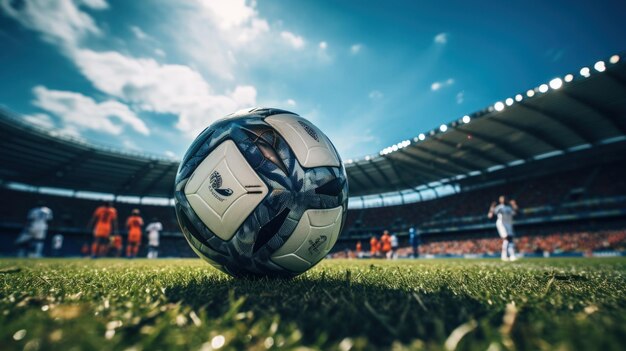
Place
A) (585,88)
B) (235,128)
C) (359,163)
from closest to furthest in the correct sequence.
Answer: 1. (235,128)
2. (585,88)
3. (359,163)

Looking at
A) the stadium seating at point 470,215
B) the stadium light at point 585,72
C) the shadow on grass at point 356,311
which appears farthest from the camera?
the stadium seating at point 470,215

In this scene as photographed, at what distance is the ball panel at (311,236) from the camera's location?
7.71 feet

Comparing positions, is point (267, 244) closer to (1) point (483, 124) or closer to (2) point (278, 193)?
(2) point (278, 193)

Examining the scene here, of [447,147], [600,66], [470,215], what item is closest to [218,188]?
[600,66]

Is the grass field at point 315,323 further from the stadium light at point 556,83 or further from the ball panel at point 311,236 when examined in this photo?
the stadium light at point 556,83

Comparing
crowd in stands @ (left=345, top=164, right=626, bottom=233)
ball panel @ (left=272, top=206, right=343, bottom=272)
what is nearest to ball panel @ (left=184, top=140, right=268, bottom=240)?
ball panel @ (left=272, top=206, right=343, bottom=272)

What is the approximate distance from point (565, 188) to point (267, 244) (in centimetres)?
3027

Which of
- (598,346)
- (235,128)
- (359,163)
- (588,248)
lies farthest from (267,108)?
(588,248)

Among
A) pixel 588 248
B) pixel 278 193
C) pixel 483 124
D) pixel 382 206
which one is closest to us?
pixel 278 193

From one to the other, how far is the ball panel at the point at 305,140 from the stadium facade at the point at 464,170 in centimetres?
1654

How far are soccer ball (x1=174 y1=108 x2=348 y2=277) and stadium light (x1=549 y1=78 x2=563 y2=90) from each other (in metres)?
16.6

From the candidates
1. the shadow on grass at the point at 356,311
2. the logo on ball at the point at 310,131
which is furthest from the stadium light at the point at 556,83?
the shadow on grass at the point at 356,311

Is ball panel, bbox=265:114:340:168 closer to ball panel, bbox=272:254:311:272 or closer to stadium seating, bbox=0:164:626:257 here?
ball panel, bbox=272:254:311:272

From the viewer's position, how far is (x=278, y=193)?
7.31ft
